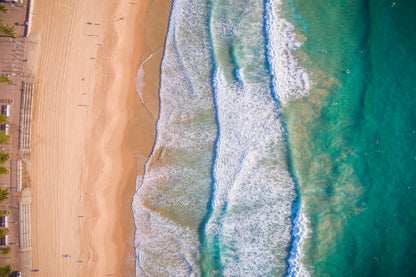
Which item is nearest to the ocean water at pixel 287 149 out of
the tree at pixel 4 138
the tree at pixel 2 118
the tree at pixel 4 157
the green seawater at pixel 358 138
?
the green seawater at pixel 358 138

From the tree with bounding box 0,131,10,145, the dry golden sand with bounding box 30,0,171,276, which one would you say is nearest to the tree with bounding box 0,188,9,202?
the dry golden sand with bounding box 30,0,171,276

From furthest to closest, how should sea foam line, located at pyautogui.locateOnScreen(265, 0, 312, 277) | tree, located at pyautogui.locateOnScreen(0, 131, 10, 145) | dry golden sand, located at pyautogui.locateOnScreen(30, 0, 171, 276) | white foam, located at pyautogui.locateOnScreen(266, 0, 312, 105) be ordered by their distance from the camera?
dry golden sand, located at pyautogui.locateOnScreen(30, 0, 171, 276) → tree, located at pyautogui.locateOnScreen(0, 131, 10, 145) → white foam, located at pyautogui.locateOnScreen(266, 0, 312, 105) → sea foam line, located at pyautogui.locateOnScreen(265, 0, 312, 277)

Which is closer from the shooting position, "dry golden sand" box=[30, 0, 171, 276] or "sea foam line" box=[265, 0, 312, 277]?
"sea foam line" box=[265, 0, 312, 277]

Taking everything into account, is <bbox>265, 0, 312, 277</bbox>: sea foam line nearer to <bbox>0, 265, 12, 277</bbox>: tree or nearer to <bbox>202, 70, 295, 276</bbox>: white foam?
<bbox>202, 70, 295, 276</bbox>: white foam

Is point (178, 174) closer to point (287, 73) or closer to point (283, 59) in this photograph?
point (287, 73)

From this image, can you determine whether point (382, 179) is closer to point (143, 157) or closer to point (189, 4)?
point (143, 157)

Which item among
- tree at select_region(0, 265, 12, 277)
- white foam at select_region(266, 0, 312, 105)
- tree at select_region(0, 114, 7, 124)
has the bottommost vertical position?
tree at select_region(0, 265, 12, 277)

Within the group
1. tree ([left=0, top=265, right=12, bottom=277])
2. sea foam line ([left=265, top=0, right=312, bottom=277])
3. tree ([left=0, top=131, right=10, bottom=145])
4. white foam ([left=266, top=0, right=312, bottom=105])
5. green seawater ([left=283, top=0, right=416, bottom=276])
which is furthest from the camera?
tree ([left=0, top=131, right=10, bottom=145])

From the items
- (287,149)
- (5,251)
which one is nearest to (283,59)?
(287,149)
